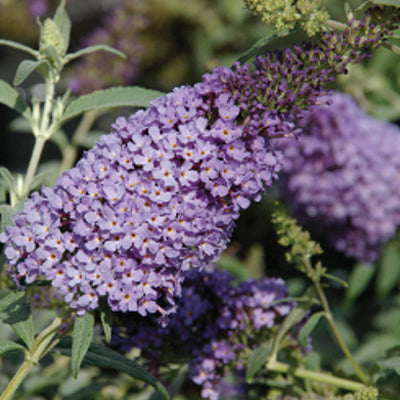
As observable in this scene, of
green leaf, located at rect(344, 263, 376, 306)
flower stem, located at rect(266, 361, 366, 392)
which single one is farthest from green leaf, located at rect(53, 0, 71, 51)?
green leaf, located at rect(344, 263, 376, 306)

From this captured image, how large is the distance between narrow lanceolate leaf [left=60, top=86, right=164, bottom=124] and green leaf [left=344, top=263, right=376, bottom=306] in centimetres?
204

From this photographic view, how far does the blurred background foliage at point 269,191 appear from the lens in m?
2.61

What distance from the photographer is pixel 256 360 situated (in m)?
1.80

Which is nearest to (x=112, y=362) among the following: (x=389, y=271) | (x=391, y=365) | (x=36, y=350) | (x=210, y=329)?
(x=36, y=350)

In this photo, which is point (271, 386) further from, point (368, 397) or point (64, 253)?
point (64, 253)

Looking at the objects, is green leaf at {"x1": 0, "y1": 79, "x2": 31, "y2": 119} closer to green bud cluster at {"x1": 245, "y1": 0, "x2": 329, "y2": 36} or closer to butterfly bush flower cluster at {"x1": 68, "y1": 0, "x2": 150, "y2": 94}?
green bud cluster at {"x1": 245, "y1": 0, "x2": 329, "y2": 36}

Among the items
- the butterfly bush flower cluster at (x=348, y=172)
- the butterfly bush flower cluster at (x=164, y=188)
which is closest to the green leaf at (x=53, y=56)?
the butterfly bush flower cluster at (x=164, y=188)

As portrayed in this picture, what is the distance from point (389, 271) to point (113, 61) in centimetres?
213

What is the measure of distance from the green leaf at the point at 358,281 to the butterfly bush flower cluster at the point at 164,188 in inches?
76.8

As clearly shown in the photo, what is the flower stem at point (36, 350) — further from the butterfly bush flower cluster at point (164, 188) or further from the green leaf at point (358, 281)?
the green leaf at point (358, 281)

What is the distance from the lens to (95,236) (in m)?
1.42

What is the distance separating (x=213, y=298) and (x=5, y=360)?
1.42 m

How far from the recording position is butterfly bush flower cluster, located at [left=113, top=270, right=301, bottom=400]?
1.93 m

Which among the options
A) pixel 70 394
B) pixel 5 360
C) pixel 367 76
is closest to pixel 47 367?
pixel 5 360
